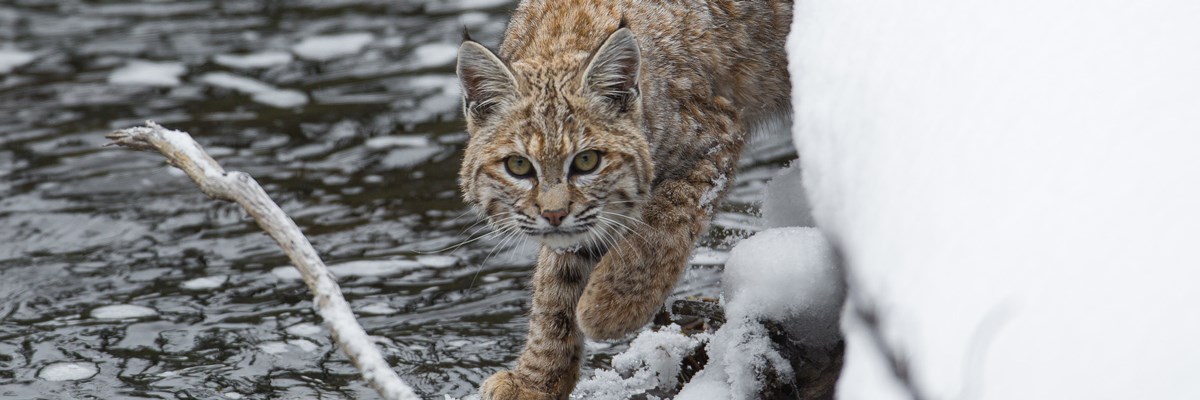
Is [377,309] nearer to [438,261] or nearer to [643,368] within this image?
[438,261]

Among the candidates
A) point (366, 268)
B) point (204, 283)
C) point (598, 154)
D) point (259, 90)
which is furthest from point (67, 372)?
point (259, 90)

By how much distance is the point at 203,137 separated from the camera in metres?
8.39

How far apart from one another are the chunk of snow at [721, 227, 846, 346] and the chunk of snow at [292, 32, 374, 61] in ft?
22.1

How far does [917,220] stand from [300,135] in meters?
6.32

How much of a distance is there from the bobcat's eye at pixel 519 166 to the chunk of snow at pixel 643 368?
2.80ft

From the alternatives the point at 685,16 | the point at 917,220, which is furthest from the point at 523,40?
the point at 917,220

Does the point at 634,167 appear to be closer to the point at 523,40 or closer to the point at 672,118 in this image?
the point at 672,118

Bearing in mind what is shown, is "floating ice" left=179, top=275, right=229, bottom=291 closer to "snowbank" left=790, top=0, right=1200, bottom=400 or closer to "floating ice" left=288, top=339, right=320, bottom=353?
"floating ice" left=288, top=339, right=320, bottom=353

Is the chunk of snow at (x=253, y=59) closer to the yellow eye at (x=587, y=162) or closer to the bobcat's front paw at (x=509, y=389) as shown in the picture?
the bobcat's front paw at (x=509, y=389)

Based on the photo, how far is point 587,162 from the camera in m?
4.37

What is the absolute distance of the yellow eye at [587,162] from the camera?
436 cm

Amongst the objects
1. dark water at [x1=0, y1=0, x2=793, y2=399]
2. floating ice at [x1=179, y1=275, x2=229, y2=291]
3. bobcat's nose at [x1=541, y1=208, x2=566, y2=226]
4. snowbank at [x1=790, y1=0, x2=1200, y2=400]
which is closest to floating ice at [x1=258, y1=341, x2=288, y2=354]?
dark water at [x1=0, y1=0, x2=793, y2=399]

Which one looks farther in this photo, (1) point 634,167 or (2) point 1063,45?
(1) point 634,167

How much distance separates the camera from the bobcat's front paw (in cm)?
462
